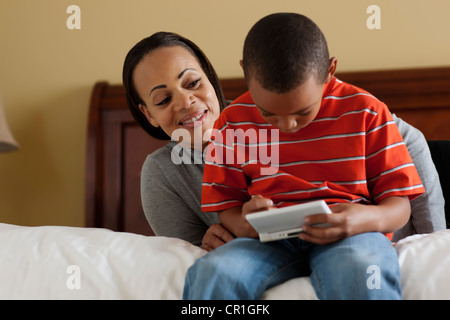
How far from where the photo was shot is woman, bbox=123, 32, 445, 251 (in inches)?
48.2

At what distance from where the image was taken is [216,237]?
42.0 inches

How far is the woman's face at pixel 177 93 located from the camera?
128cm

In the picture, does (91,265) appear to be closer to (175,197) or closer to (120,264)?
(120,264)

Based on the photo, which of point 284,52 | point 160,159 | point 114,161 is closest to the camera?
point 284,52

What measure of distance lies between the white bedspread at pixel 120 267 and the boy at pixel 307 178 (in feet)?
0.15

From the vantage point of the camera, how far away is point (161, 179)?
4.53ft

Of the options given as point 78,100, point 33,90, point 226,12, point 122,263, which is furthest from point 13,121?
point 122,263

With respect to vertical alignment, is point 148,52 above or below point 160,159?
above

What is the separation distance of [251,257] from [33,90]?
1640 millimetres

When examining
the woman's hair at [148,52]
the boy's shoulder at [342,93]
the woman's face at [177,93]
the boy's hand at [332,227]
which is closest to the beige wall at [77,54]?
the woman's hair at [148,52]

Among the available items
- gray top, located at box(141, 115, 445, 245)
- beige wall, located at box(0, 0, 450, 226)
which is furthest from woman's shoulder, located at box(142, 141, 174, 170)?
beige wall, located at box(0, 0, 450, 226)

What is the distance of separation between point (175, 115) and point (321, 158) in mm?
458

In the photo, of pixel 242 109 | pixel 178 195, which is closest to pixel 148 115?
pixel 178 195

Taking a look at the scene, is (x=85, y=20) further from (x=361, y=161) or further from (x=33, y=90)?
(x=361, y=161)
